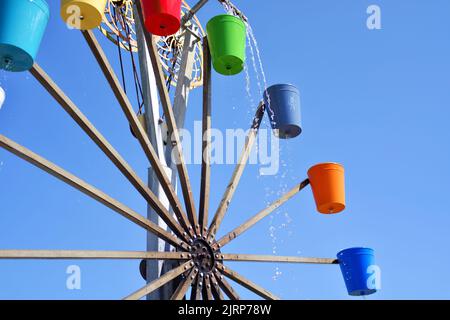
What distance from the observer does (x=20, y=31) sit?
168 inches

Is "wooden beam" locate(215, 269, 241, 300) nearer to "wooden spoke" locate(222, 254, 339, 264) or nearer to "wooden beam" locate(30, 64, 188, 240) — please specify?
"wooden spoke" locate(222, 254, 339, 264)

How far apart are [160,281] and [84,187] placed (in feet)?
3.01

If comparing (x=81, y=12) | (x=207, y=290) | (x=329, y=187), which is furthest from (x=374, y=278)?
(x=81, y=12)

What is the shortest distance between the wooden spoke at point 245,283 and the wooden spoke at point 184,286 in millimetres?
265

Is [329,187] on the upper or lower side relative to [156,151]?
lower

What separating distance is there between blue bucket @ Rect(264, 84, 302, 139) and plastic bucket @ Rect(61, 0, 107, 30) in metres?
2.22

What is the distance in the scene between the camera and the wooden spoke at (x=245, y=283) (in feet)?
→ 17.7

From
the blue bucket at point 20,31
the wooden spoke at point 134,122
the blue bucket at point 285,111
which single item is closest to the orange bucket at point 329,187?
the blue bucket at point 285,111

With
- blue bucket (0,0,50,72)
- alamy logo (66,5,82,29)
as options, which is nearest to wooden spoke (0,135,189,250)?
blue bucket (0,0,50,72)

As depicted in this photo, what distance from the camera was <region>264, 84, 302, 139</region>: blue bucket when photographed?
20.6 feet

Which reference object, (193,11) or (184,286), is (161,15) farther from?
(184,286)

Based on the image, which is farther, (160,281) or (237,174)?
(237,174)
